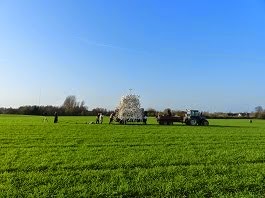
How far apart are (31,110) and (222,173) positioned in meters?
111

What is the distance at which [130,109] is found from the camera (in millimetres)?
58031

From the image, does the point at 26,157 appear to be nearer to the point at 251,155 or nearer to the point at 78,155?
the point at 78,155

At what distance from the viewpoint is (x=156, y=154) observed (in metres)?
19.1

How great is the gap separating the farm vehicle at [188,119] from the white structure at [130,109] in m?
4.31

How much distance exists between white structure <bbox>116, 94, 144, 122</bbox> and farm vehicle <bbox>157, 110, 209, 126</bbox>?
4.31m

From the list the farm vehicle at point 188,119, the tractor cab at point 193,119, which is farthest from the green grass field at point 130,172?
the tractor cab at point 193,119

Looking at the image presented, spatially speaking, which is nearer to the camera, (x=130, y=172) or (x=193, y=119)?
(x=130, y=172)

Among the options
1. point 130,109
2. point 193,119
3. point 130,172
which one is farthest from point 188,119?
point 130,172

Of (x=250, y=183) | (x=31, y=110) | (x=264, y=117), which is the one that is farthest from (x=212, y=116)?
(x=250, y=183)

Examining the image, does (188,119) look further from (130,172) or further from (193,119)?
(130,172)

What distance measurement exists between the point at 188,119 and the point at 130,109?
827 cm

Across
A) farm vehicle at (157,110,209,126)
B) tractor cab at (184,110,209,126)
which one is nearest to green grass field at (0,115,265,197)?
farm vehicle at (157,110,209,126)

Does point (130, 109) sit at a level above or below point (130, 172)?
above

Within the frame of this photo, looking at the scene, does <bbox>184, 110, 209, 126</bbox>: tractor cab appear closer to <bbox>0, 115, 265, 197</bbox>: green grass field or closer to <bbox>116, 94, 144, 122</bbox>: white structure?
<bbox>116, 94, 144, 122</bbox>: white structure
